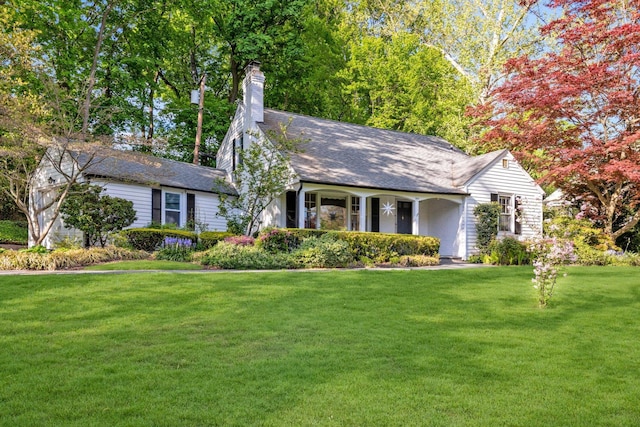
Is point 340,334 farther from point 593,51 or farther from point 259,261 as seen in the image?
point 593,51

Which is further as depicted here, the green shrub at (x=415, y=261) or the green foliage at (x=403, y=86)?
the green foliage at (x=403, y=86)

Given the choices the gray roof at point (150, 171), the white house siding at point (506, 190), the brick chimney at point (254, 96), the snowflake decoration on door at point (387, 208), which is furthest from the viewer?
the brick chimney at point (254, 96)

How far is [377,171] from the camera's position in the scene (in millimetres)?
17750

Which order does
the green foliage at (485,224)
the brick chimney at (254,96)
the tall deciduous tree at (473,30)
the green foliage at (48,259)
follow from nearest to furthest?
1. the green foliage at (48,259)
2. the green foliage at (485,224)
3. the brick chimney at (254,96)
4. the tall deciduous tree at (473,30)

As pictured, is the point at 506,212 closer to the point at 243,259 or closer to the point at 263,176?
the point at 263,176

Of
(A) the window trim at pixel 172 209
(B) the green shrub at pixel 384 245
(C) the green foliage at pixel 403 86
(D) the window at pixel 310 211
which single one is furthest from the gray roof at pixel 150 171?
(C) the green foliage at pixel 403 86

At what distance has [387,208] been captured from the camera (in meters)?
17.9

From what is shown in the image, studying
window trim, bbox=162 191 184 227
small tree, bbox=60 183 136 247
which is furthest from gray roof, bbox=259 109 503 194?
small tree, bbox=60 183 136 247

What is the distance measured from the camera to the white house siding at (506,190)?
17.8m

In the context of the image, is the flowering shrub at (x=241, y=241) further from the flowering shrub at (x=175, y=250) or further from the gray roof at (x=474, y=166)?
the gray roof at (x=474, y=166)

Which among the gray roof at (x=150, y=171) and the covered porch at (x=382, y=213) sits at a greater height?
the gray roof at (x=150, y=171)

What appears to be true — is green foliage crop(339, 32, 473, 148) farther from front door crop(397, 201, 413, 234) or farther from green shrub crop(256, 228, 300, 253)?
green shrub crop(256, 228, 300, 253)

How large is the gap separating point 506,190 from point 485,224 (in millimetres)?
2048

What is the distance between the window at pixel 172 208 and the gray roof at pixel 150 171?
0.52m
